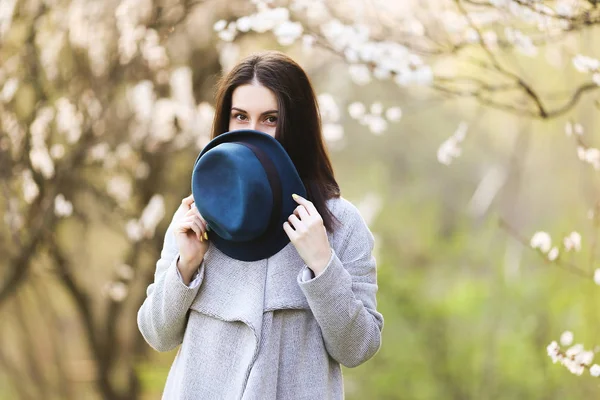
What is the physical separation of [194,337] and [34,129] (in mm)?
3309

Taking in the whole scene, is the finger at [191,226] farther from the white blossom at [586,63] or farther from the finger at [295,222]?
the white blossom at [586,63]

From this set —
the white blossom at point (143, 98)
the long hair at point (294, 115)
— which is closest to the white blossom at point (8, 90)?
the white blossom at point (143, 98)

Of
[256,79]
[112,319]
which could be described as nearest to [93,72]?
[112,319]

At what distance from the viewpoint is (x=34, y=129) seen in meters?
4.86

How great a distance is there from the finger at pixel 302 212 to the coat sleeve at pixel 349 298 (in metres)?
0.10

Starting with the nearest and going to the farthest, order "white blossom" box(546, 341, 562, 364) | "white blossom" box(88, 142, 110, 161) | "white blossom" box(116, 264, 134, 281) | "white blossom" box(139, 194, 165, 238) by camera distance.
→ "white blossom" box(546, 341, 562, 364)
"white blossom" box(88, 142, 110, 161)
"white blossom" box(139, 194, 165, 238)
"white blossom" box(116, 264, 134, 281)

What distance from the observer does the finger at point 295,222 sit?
1.80 metres

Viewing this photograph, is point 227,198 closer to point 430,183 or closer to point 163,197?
point 163,197

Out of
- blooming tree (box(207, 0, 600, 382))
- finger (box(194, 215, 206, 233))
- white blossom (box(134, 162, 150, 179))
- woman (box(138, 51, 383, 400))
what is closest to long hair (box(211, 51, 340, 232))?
woman (box(138, 51, 383, 400))

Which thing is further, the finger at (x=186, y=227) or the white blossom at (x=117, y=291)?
the white blossom at (x=117, y=291)

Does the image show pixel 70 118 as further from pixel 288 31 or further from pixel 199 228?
pixel 199 228

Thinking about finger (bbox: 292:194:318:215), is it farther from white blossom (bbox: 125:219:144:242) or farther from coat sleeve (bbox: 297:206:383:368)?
white blossom (bbox: 125:219:144:242)

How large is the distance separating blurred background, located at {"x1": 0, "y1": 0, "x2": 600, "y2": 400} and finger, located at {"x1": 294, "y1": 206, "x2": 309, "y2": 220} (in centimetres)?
115

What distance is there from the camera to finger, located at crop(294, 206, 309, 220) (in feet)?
5.93
